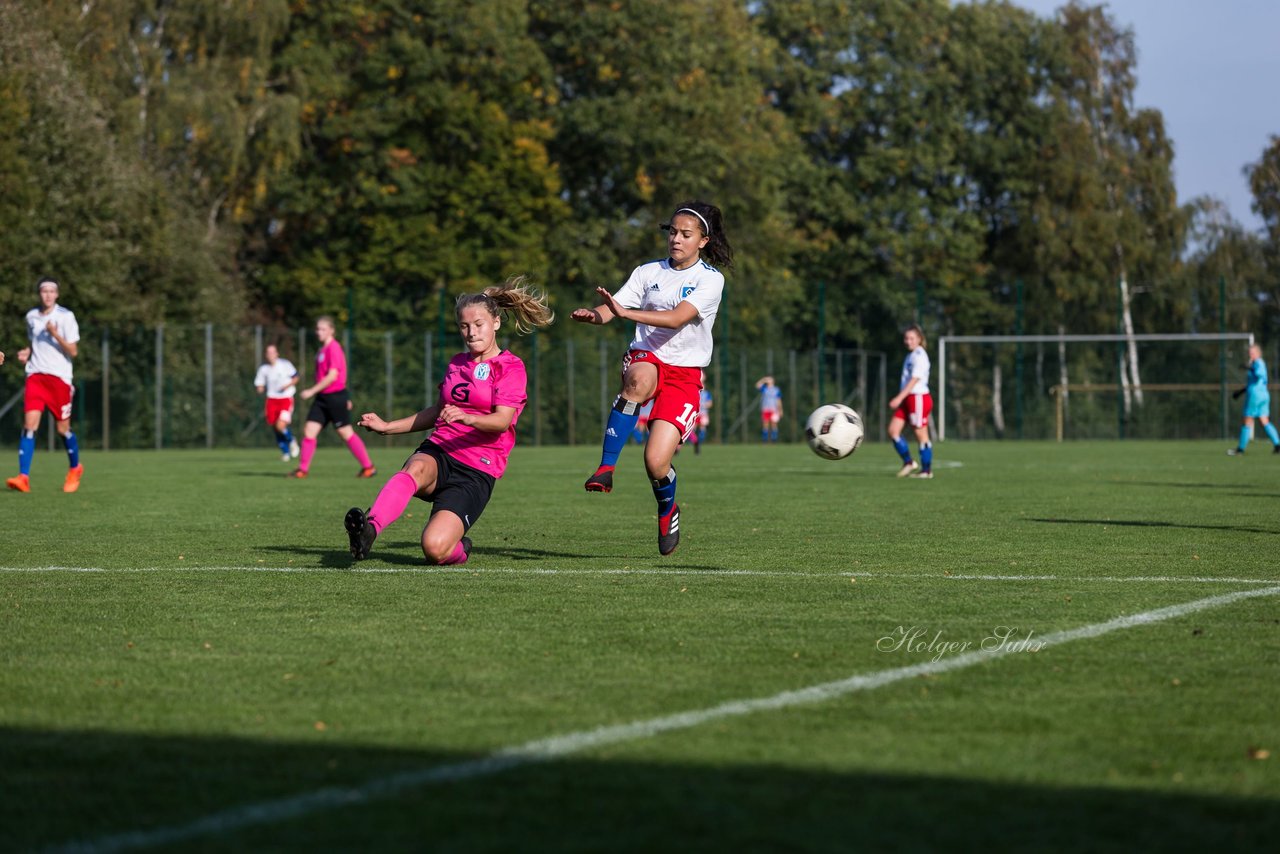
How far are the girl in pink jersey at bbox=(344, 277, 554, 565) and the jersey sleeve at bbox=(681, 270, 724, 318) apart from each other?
3.43 feet

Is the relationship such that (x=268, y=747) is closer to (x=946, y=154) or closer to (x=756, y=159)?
(x=756, y=159)

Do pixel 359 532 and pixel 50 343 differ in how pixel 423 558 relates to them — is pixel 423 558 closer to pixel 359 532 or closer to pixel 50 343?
pixel 359 532

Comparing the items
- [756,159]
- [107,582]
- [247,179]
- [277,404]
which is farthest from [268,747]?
[756,159]

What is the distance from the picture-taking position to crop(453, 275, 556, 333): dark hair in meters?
9.06

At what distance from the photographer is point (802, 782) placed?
398cm

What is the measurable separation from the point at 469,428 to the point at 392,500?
2.24 feet

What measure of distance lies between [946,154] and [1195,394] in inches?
701

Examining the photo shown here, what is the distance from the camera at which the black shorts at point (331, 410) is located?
21.0m

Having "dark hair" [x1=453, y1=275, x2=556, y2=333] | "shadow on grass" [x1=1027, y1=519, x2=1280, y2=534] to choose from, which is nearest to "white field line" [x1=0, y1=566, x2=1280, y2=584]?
"dark hair" [x1=453, y1=275, x2=556, y2=333]

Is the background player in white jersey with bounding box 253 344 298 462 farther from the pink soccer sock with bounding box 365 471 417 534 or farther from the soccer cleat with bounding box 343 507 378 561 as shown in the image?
the soccer cleat with bounding box 343 507 378 561

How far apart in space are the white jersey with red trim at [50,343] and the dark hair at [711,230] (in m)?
8.79

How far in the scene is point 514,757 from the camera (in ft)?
13.9

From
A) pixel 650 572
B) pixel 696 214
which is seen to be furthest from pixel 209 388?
pixel 650 572

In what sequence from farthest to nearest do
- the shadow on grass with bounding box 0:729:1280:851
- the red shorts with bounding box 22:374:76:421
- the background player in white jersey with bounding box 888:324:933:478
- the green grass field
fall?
the background player in white jersey with bounding box 888:324:933:478, the red shorts with bounding box 22:374:76:421, the green grass field, the shadow on grass with bounding box 0:729:1280:851
